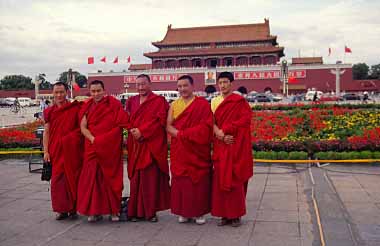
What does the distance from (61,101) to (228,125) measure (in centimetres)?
172

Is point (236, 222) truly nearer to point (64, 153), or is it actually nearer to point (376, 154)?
point (64, 153)

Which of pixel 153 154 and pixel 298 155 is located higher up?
pixel 153 154

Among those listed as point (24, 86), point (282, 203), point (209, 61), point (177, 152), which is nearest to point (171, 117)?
point (177, 152)

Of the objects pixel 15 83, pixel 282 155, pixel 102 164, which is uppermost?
pixel 15 83

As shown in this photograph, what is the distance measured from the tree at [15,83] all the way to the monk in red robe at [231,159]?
57.1 m

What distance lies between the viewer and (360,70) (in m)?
57.1

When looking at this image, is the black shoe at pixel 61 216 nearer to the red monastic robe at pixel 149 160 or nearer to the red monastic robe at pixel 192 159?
the red monastic robe at pixel 149 160

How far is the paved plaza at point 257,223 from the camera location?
356 centimetres

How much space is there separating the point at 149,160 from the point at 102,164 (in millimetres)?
453

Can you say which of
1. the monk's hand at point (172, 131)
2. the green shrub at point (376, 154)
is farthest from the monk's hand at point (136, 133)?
the green shrub at point (376, 154)

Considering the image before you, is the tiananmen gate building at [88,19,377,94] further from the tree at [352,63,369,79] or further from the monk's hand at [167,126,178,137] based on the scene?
the monk's hand at [167,126,178,137]

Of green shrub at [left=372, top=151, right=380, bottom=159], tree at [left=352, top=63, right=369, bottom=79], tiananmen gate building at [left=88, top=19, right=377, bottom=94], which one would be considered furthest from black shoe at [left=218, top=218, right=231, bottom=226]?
tree at [left=352, top=63, right=369, bottom=79]

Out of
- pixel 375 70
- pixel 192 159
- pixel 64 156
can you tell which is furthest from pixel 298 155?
pixel 375 70

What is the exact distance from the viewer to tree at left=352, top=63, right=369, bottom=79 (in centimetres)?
5603
